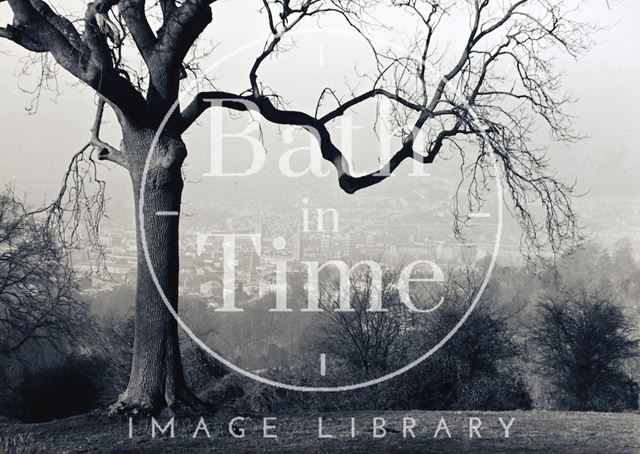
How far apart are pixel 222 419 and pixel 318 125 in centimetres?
405

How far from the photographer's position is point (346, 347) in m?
31.3

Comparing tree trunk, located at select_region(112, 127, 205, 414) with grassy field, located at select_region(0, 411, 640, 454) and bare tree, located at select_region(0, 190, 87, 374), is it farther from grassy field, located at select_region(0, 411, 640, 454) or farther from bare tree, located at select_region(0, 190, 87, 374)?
bare tree, located at select_region(0, 190, 87, 374)

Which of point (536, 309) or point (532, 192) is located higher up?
point (532, 192)

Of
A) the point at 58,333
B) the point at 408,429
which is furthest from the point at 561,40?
the point at 58,333

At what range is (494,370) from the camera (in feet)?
88.6

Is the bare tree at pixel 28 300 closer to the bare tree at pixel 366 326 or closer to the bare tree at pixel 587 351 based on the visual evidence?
the bare tree at pixel 366 326

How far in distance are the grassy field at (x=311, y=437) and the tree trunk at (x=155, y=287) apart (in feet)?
1.56

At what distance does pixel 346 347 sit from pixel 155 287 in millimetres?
22379

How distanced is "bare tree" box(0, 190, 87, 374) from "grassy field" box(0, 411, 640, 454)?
16.7m

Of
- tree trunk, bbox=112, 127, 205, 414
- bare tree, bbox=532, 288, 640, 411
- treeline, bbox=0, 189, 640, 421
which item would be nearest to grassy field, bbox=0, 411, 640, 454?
tree trunk, bbox=112, 127, 205, 414

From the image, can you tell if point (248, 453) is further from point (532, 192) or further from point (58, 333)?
point (58, 333)

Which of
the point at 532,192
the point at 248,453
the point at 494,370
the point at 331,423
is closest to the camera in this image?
the point at 248,453

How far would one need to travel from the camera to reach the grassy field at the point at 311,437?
8.12m

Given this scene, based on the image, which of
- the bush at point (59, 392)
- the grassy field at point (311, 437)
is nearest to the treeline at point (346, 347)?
the bush at point (59, 392)
